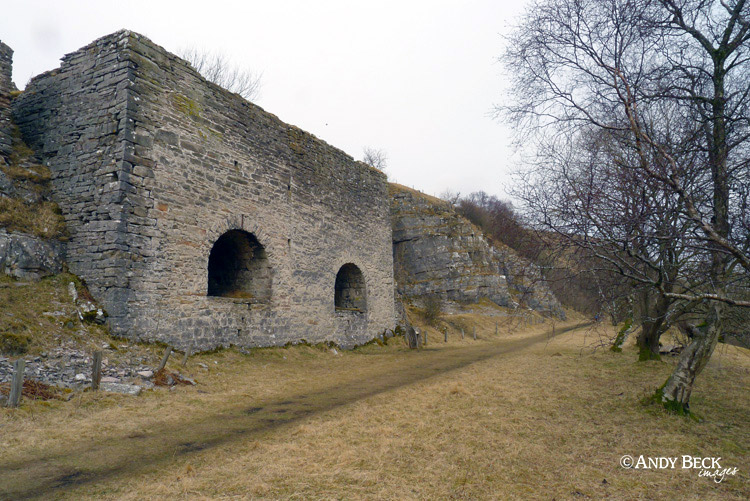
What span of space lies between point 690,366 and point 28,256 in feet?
37.1

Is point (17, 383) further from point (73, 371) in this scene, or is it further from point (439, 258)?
point (439, 258)

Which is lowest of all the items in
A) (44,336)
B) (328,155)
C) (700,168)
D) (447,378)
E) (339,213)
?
(447,378)

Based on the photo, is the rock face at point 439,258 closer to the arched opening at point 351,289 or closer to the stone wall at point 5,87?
the arched opening at point 351,289

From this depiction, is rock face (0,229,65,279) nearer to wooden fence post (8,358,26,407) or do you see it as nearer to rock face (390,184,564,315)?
wooden fence post (8,358,26,407)

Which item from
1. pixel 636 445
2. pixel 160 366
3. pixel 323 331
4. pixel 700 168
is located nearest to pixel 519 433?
pixel 636 445

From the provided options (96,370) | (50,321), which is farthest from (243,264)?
(96,370)

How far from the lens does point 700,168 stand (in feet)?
15.6

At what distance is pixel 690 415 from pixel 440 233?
29.0 meters

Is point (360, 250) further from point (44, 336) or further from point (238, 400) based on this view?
point (44, 336)

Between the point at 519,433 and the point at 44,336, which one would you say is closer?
the point at 519,433

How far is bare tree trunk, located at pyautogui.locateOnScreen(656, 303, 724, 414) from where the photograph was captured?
584 cm

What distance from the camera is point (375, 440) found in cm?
493

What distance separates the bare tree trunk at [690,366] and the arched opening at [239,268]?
366 inches

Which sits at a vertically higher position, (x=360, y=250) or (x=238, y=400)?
(x=360, y=250)
